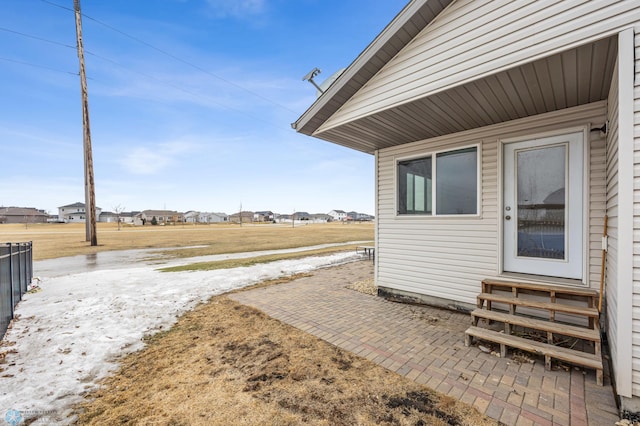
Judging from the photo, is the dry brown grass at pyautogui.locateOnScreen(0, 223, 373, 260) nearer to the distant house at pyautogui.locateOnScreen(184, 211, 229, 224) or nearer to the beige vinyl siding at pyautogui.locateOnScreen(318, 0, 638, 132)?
the beige vinyl siding at pyautogui.locateOnScreen(318, 0, 638, 132)

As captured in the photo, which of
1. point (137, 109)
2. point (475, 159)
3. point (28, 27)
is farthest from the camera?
point (137, 109)

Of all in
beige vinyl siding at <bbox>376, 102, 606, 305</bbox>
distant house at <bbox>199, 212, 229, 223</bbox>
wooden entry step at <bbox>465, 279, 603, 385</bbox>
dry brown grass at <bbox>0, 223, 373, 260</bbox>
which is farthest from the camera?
distant house at <bbox>199, 212, 229, 223</bbox>

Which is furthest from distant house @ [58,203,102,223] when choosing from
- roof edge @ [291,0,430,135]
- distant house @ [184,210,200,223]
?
roof edge @ [291,0,430,135]

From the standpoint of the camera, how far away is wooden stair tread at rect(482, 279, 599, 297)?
3.17 meters

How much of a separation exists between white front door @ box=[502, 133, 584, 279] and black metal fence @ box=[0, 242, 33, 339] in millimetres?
7638

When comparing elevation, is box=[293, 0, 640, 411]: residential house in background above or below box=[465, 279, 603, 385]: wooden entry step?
above

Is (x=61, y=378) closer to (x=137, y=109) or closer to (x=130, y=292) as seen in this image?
(x=130, y=292)

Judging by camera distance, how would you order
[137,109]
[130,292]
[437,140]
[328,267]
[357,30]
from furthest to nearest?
[137,109] → [357,30] → [328,267] → [130,292] → [437,140]

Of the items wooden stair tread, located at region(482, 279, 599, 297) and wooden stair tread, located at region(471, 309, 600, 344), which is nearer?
wooden stair tread, located at region(471, 309, 600, 344)

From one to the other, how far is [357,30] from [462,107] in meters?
18.2

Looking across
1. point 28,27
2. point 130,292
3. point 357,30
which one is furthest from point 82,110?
point 357,30

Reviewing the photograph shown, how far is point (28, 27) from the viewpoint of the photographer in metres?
16.1

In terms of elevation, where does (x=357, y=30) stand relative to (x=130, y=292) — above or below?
above

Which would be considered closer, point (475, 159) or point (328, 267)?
point (475, 159)
